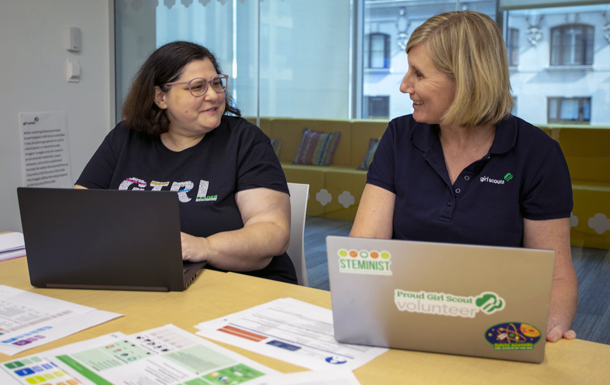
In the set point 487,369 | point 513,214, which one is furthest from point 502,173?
point 487,369

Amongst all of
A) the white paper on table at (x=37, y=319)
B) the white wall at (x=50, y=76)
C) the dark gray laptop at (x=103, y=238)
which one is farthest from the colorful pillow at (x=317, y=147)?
the white paper on table at (x=37, y=319)

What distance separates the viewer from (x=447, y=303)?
90 centimetres

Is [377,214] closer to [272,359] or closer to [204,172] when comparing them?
[204,172]

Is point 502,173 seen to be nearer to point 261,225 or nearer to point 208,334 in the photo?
point 261,225

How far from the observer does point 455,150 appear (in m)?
1.54

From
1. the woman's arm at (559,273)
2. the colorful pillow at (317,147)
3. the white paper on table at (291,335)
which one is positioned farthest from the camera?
the colorful pillow at (317,147)

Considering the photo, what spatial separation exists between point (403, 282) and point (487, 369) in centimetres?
21

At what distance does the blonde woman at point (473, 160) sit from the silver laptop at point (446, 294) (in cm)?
48

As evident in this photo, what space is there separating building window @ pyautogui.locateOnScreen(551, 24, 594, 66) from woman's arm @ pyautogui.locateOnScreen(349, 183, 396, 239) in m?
1.23

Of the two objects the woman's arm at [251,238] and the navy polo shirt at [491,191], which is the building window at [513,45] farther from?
the woman's arm at [251,238]

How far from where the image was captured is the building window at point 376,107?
2.71 m

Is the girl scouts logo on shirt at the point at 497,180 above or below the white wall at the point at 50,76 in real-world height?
below

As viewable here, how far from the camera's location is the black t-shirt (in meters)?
1.76

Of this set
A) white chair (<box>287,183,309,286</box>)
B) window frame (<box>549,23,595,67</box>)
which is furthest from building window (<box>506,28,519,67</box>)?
white chair (<box>287,183,309,286</box>)
